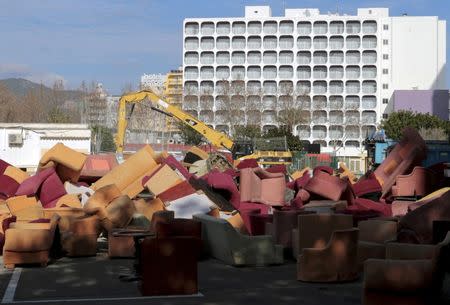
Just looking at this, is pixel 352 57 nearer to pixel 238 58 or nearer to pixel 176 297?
pixel 238 58

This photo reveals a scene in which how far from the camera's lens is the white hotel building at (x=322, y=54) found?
127 m

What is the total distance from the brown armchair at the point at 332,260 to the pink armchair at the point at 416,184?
267 inches

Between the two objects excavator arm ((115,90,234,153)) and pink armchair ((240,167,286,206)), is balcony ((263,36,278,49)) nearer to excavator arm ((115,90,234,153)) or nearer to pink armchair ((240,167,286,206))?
Answer: excavator arm ((115,90,234,153))

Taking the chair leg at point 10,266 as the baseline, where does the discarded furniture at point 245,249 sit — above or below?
above

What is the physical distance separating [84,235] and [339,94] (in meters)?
115

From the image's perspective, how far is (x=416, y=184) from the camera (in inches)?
695

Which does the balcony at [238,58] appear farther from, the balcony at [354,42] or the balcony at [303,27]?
the balcony at [354,42]

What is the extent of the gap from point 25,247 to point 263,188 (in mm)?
7340

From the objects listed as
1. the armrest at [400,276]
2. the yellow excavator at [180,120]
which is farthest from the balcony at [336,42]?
the armrest at [400,276]

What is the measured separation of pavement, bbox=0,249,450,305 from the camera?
9812 millimetres

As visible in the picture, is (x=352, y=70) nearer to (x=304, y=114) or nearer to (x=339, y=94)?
(x=339, y=94)

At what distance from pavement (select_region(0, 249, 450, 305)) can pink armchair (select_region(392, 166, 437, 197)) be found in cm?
531

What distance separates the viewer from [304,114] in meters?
106

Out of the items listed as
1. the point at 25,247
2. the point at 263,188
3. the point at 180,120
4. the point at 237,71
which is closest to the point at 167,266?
the point at 25,247
